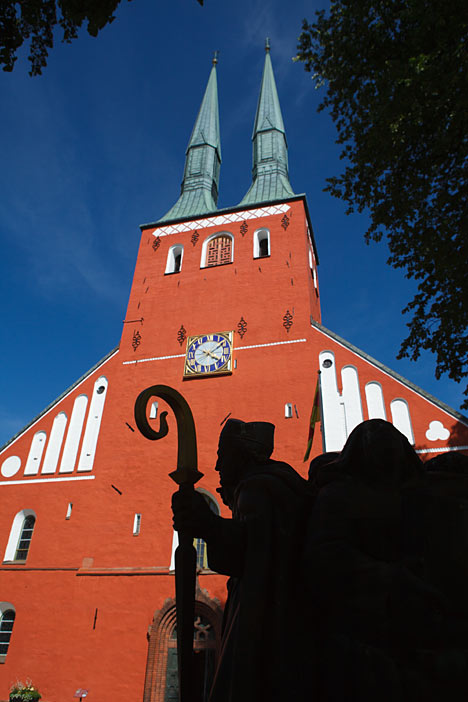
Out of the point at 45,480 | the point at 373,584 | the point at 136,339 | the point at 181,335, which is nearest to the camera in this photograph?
the point at 373,584

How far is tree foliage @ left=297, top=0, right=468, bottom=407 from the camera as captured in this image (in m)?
6.07

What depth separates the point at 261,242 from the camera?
16.6m

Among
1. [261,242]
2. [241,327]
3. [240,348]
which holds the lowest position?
[240,348]

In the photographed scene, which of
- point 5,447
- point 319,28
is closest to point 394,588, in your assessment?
point 319,28

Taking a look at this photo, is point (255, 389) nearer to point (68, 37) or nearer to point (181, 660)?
point (68, 37)

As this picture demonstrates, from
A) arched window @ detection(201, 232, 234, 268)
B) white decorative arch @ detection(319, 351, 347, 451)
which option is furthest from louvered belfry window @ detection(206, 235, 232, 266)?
white decorative arch @ detection(319, 351, 347, 451)

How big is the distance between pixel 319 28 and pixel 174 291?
898cm

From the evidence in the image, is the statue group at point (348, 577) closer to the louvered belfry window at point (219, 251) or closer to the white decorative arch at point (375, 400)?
the white decorative arch at point (375, 400)

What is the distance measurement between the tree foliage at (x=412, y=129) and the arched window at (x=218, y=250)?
8.12 metres

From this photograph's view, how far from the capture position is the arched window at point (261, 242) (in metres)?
15.8

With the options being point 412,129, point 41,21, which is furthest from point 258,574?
point 412,129

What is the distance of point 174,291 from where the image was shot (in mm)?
15406

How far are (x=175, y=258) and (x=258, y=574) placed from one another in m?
16.3

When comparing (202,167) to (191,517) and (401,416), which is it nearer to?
(401,416)
